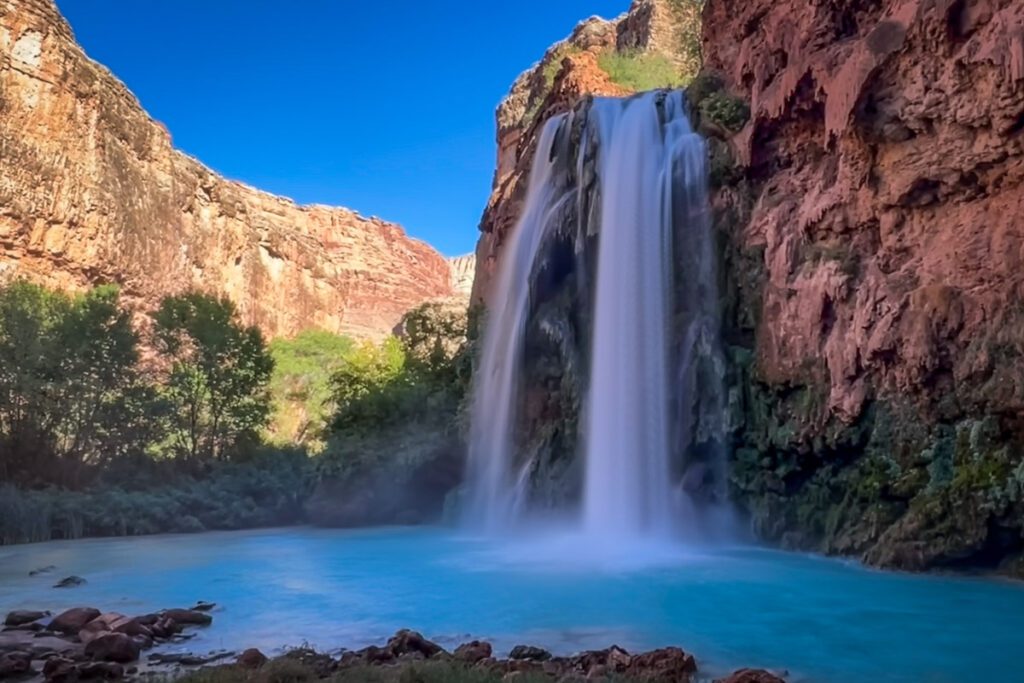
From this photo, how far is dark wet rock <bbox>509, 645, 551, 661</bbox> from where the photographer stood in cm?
639

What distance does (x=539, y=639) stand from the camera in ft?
24.0

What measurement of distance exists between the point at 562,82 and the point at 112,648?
3215 centimetres

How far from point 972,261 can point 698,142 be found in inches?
312

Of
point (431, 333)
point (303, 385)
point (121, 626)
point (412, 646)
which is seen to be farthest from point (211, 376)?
point (412, 646)

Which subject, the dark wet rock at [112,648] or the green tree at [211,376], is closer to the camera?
the dark wet rock at [112,648]

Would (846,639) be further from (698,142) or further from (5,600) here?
(698,142)

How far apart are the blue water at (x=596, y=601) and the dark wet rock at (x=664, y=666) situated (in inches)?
14.2

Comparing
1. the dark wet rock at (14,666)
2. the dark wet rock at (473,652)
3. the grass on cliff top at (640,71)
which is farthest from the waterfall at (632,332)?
the grass on cliff top at (640,71)

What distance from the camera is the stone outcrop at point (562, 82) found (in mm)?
29672

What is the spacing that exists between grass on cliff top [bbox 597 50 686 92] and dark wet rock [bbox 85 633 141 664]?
108 feet

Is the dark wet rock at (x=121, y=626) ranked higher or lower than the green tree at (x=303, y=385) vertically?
lower

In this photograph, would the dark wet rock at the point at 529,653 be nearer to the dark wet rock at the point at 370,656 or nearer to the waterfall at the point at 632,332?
the dark wet rock at the point at 370,656

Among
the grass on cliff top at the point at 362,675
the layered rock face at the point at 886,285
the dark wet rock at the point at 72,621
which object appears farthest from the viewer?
the layered rock face at the point at 886,285

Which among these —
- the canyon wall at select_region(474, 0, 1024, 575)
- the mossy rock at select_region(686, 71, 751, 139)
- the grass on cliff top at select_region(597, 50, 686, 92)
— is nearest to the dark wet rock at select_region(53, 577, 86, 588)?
the canyon wall at select_region(474, 0, 1024, 575)
